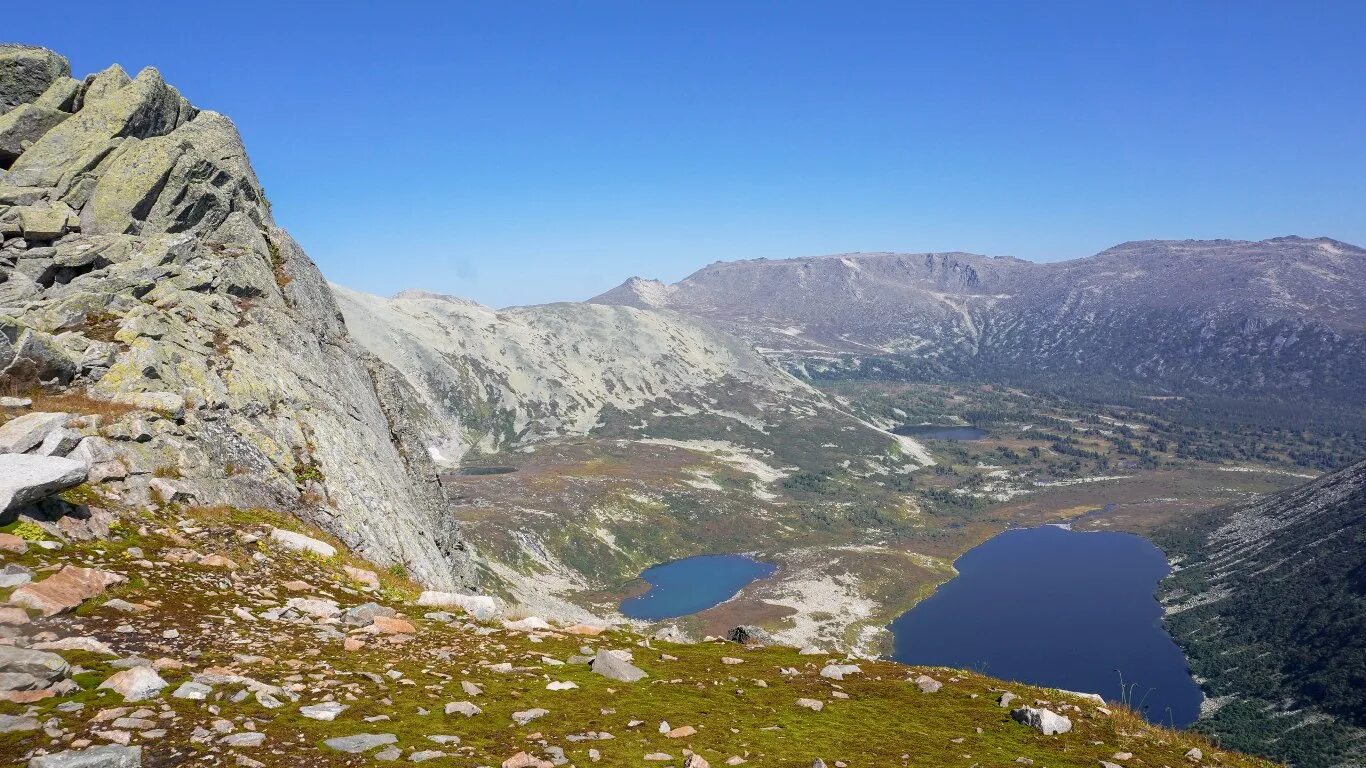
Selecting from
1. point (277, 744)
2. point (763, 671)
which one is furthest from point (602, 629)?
point (277, 744)

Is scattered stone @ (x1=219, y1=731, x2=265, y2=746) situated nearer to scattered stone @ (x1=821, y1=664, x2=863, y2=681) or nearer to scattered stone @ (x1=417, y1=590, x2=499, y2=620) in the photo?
scattered stone @ (x1=417, y1=590, x2=499, y2=620)

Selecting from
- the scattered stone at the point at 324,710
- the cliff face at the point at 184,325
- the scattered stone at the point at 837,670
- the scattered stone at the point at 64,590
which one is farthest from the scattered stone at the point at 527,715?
the cliff face at the point at 184,325

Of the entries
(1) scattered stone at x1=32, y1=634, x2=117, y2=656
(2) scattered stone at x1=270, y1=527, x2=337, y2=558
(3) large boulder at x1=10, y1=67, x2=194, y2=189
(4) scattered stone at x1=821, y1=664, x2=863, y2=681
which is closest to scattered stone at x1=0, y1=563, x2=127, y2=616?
(1) scattered stone at x1=32, y1=634, x2=117, y2=656

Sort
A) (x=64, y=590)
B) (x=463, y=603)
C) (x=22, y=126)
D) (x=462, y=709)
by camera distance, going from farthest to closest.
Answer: (x=22, y=126), (x=463, y=603), (x=64, y=590), (x=462, y=709)

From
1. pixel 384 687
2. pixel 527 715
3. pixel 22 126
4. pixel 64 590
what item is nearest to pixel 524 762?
pixel 527 715

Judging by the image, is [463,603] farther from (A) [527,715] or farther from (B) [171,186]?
(B) [171,186]

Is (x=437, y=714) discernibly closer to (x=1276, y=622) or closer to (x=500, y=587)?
(x=500, y=587)
